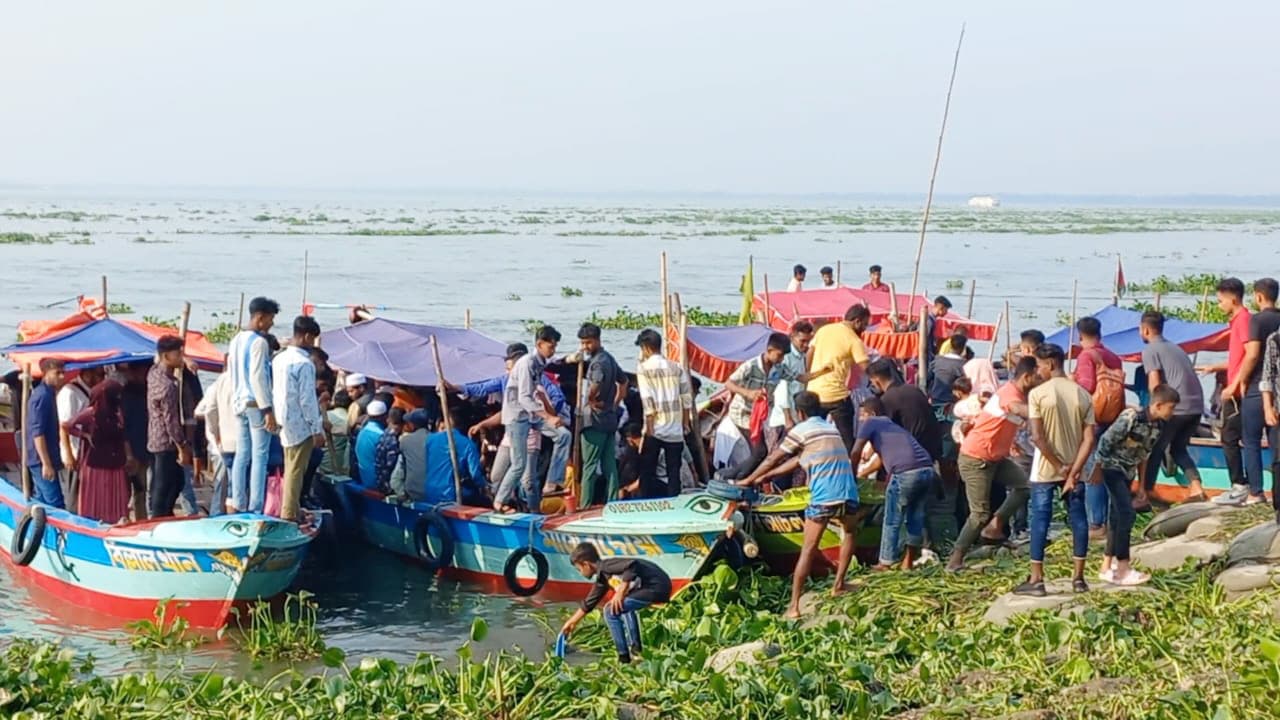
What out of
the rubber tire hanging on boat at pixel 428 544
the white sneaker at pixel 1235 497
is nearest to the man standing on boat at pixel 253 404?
the rubber tire hanging on boat at pixel 428 544

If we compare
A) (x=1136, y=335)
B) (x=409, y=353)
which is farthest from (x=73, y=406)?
(x=1136, y=335)

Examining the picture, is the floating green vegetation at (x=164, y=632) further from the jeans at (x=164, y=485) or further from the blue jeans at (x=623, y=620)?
the blue jeans at (x=623, y=620)

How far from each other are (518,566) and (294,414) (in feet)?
7.13

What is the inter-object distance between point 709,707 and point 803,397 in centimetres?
320

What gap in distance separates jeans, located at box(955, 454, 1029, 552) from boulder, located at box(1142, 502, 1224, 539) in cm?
156

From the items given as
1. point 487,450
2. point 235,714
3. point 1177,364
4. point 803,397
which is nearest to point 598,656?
point 803,397

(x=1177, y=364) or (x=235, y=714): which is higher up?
(x=1177, y=364)

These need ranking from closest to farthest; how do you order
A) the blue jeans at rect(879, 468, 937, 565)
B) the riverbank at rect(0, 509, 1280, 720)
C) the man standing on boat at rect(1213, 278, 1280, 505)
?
the riverbank at rect(0, 509, 1280, 720) → the blue jeans at rect(879, 468, 937, 565) → the man standing on boat at rect(1213, 278, 1280, 505)

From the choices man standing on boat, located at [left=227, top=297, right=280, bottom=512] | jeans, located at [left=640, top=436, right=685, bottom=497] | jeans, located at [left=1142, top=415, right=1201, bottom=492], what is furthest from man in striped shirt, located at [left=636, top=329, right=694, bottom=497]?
jeans, located at [left=1142, top=415, right=1201, bottom=492]

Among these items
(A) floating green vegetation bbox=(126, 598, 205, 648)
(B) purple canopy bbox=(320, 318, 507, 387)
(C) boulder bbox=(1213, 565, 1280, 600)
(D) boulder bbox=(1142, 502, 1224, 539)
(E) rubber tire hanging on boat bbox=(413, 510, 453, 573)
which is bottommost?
(A) floating green vegetation bbox=(126, 598, 205, 648)

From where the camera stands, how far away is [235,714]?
7.52 meters

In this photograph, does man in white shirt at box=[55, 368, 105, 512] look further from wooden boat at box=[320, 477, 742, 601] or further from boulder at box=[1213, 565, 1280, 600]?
boulder at box=[1213, 565, 1280, 600]

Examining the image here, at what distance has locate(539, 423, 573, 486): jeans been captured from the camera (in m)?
12.3

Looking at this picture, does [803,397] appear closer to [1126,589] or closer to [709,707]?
[1126,589]
